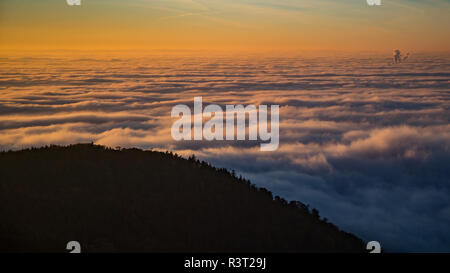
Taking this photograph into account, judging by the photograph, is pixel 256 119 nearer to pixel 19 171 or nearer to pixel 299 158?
pixel 299 158

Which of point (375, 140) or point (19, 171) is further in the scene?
point (375, 140)

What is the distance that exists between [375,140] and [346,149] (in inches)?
737

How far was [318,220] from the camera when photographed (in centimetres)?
5997

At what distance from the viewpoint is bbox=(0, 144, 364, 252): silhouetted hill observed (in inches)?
1563

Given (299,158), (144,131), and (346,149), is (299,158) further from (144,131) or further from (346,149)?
(144,131)

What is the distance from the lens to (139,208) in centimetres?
4616

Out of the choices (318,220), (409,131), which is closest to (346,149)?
(409,131)

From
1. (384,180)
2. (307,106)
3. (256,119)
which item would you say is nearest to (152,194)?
(384,180)

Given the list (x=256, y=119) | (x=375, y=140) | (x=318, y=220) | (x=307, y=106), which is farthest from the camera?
(x=307, y=106)

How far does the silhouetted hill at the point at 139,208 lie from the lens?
39.7 metres

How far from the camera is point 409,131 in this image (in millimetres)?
140625

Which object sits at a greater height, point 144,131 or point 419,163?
point 144,131
